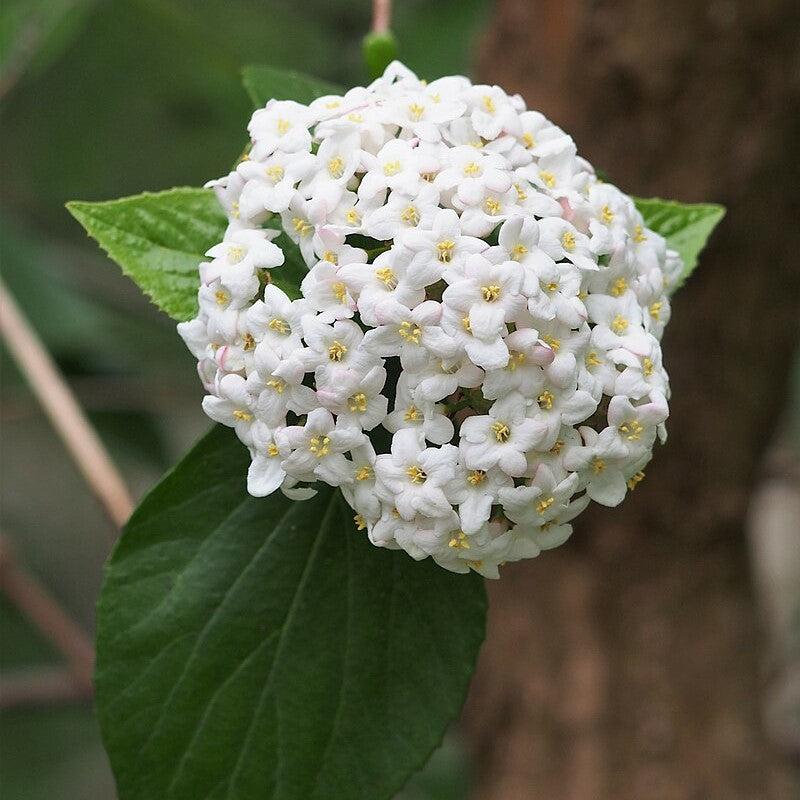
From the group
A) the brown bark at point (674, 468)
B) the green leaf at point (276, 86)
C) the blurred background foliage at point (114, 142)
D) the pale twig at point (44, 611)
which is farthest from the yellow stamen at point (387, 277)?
the blurred background foliage at point (114, 142)

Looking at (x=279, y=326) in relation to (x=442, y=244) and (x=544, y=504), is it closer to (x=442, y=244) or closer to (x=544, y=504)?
(x=442, y=244)

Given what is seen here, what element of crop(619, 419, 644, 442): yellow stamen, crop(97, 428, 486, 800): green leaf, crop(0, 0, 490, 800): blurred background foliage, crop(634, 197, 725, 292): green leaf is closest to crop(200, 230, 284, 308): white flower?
crop(97, 428, 486, 800): green leaf

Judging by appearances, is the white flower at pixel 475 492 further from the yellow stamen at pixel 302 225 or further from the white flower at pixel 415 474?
the yellow stamen at pixel 302 225

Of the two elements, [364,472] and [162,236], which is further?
[162,236]

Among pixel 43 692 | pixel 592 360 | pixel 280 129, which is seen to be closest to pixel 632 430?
pixel 592 360

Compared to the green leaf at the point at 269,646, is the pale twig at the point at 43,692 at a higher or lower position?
lower

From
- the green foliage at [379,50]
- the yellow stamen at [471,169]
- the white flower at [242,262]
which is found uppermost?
the green foliage at [379,50]
